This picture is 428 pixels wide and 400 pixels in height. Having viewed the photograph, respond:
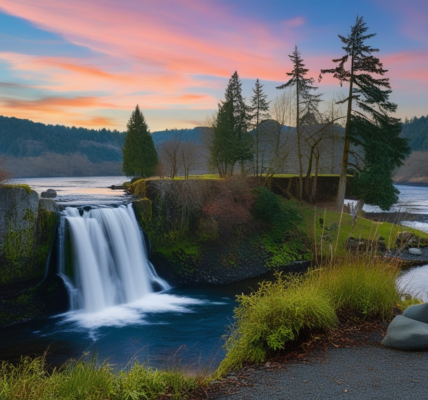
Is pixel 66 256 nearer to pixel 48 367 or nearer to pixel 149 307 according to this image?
pixel 149 307

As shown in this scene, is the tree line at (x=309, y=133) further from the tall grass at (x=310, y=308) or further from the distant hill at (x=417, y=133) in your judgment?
the distant hill at (x=417, y=133)

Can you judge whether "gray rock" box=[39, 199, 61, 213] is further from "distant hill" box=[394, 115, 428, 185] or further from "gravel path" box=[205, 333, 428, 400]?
"distant hill" box=[394, 115, 428, 185]

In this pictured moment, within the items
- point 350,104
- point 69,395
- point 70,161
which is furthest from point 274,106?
point 70,161

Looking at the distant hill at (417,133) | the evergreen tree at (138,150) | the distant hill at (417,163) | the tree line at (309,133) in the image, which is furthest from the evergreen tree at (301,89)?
the distant hill at (417,133)

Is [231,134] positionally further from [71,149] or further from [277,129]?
[71,149]

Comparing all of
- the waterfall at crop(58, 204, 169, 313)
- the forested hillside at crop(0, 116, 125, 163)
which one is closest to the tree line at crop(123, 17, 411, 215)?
the waterfall at crop(58, 204, 169, 313)

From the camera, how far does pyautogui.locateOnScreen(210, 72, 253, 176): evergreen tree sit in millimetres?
29203

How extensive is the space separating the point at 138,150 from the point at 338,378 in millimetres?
36375

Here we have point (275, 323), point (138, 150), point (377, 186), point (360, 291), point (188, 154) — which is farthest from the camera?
point (138, 150)

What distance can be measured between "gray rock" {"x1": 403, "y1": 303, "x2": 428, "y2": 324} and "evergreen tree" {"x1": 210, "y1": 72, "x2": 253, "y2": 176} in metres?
22.4

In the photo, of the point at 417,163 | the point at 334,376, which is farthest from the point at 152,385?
the point at 417,163

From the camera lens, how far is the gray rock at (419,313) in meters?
6.97

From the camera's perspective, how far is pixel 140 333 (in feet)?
38.0

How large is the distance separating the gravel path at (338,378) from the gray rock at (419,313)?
104 cm
